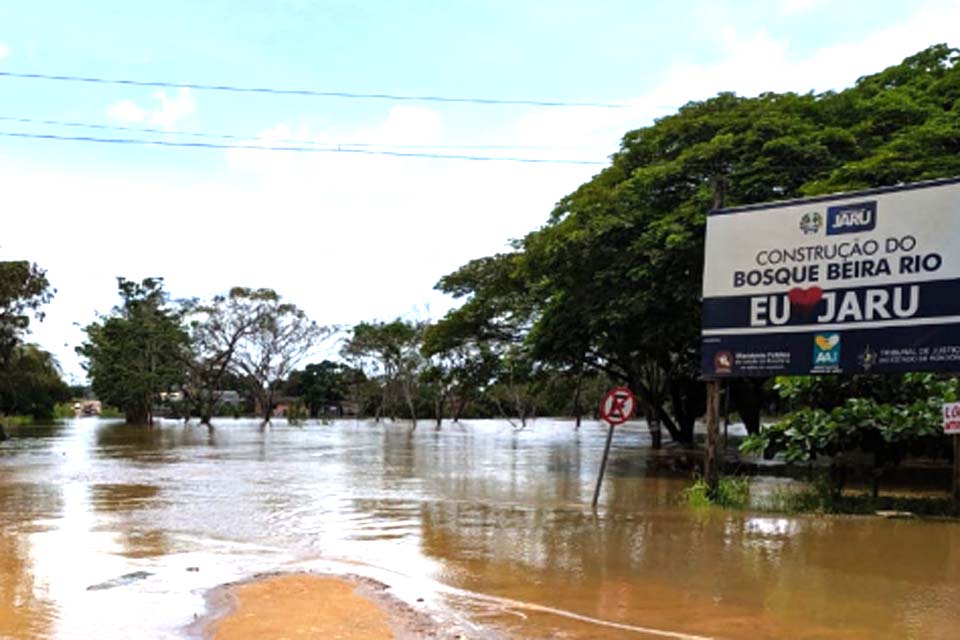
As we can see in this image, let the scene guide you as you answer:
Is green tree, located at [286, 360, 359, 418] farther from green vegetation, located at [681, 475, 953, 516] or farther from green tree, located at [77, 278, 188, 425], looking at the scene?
green vegetation, located at [681, 475, 953, 516]

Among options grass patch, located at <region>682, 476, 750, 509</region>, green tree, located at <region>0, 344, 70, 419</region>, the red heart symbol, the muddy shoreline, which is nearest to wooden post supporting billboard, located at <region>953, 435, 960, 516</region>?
the red heart symbol

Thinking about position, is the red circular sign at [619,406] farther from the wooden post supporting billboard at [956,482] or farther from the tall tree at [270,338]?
the tall tree at [270,338]

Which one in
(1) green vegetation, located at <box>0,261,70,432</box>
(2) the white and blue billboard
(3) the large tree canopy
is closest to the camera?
(2) the white and blue billboard

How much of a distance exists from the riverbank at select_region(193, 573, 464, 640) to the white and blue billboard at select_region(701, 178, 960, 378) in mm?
7673

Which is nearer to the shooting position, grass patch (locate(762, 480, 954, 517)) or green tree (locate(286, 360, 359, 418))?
grass patch (locate(762, 480, 954, 517))

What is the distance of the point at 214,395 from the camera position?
61562 millimetres

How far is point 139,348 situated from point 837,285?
5448cm

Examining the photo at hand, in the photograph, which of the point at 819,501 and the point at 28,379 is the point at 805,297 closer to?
the point at 819,501

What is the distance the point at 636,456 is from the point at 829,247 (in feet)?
53.2

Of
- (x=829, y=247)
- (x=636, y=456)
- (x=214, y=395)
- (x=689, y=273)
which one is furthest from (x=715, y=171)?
(x=214, y=395)

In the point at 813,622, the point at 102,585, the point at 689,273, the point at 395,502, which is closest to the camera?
the point at 813,622

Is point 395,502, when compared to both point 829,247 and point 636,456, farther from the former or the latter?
point 636,456

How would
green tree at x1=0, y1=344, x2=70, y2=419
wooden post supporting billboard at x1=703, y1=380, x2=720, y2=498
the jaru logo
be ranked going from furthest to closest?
green tree at x1=0, y1=344, x2=70, y2=419 → wooden post supporting billboard at x1=703, y1=380, x2=720, y2=498 → the jaru logo

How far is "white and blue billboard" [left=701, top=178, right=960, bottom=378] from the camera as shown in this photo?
11969mm
